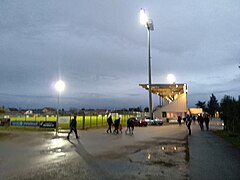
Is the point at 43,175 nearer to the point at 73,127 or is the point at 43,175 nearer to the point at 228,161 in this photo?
the point at 228,161

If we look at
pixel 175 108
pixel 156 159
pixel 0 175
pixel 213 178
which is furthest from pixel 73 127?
pixel 175 108

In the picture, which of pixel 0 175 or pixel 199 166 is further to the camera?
pixel 199 166

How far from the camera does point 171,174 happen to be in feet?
25.8

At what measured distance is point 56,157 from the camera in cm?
1109

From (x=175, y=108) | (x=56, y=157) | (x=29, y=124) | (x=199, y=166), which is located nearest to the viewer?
(x=199, y=166)

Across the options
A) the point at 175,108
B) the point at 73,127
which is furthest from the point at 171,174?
the point at 175,108

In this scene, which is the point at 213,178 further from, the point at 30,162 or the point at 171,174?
the point at 30,162

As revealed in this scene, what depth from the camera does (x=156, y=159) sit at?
34.1ft

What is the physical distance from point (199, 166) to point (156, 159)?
209 centimetres

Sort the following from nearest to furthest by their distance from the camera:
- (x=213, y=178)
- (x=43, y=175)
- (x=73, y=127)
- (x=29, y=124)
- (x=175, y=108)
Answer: (x=213, y=178) → (x=43, y=175) → (x=73, y=127) → (x=29, y=124) → (x=175, y=108)

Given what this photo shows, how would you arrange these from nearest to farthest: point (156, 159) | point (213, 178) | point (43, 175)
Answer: point (213, 178)
point (43, 175)
point (156, 159)

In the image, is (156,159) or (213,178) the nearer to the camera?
(213,178)

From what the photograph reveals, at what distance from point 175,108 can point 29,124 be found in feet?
135

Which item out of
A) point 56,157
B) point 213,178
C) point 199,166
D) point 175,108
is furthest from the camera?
point 175,108
